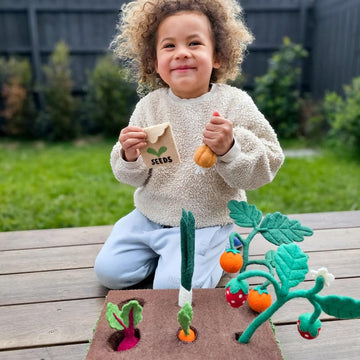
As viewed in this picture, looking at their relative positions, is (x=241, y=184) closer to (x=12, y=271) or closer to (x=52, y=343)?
(x=52, y=343)

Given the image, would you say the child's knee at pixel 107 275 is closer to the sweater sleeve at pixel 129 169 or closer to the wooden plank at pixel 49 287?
the wooden plank at pixel 49 287

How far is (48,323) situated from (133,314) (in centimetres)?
39

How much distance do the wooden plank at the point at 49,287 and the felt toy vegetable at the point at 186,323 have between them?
46cm

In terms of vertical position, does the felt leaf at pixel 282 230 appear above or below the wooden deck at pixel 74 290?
above

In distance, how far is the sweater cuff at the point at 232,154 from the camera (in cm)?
103

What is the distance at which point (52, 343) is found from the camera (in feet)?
3.31

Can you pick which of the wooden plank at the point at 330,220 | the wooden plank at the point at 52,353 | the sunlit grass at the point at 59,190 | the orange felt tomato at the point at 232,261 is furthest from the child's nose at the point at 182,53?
the sunlit grass at the point at 59,190

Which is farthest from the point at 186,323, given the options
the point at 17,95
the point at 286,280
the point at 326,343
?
the point at 17,95

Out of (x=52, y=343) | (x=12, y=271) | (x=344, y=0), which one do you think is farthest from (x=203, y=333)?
(x=344, y=0)

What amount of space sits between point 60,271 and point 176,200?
48cm

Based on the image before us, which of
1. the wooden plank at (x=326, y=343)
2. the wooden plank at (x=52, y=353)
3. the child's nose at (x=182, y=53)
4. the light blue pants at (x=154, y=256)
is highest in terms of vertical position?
the child's nose at (x=182, y=53)

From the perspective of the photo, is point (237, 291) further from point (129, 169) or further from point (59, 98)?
point (59, 98)

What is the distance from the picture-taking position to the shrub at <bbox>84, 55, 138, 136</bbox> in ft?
14.1

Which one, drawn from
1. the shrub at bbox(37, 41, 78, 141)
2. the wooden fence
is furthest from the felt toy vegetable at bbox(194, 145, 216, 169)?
the wooden fence
